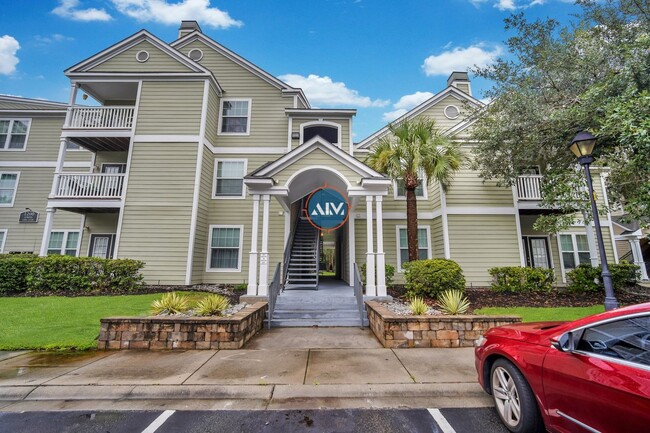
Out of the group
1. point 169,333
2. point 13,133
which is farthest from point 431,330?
point 13,133

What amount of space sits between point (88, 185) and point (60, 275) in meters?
3.95

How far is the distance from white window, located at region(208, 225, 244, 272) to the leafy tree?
1021cm

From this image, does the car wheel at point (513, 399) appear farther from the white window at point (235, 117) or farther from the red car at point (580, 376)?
the white window at point (235, 117)

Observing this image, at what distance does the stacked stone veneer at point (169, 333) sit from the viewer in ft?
17.3

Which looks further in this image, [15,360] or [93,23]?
[93,23]

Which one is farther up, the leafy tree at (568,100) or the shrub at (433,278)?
the leafy tree at (568,100)

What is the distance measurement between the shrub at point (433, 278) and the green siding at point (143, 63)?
12502 millimetres

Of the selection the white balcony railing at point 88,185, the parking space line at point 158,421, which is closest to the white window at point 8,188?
the white balcony railing at point 88,185

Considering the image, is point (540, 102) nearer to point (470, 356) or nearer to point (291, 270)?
point (470, 356)

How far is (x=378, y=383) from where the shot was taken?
373 centimetres

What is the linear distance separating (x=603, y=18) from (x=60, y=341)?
1637cm

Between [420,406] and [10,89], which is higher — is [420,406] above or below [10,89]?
below

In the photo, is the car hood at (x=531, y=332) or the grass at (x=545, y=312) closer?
the car hood at (x=531, y=332)

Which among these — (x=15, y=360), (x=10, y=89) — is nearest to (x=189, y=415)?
(x=15, y=360)
